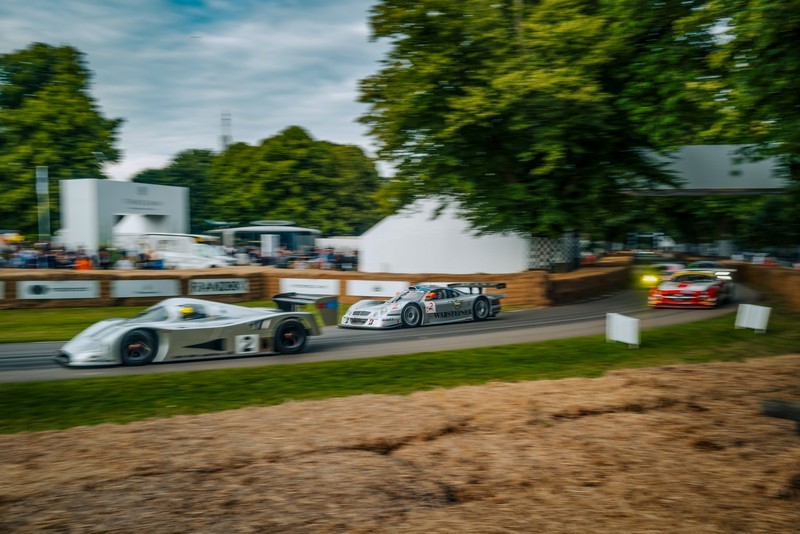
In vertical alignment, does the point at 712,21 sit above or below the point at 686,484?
above

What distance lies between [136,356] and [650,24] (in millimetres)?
19205

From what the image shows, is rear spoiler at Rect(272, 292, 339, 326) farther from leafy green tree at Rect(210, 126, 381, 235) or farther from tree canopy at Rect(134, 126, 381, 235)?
tree canopy at Rect(134, 126, 381, 235)

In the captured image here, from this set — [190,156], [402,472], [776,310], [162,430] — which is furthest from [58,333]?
[190,156]

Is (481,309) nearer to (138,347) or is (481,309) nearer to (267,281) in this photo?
(267,281)

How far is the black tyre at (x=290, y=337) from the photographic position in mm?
13945

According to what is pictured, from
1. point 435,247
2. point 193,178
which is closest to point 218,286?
point 435,247

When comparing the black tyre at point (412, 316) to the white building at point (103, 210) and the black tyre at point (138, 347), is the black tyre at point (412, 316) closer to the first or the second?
the black tyre at point (138, 347)

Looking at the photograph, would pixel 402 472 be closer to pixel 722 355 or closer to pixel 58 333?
pixel 722 355

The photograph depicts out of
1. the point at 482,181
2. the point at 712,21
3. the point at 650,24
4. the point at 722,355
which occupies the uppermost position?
the point at 650,24

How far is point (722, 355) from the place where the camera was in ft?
45.0

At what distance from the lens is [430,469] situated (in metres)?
5.95

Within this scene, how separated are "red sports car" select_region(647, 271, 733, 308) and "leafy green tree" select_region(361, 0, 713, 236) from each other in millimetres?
3531

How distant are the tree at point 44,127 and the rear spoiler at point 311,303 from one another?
40.2 m

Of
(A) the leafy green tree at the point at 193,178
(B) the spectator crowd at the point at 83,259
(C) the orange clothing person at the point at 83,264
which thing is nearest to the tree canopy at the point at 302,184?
(A) the leafy green tree at the point at 193,178
